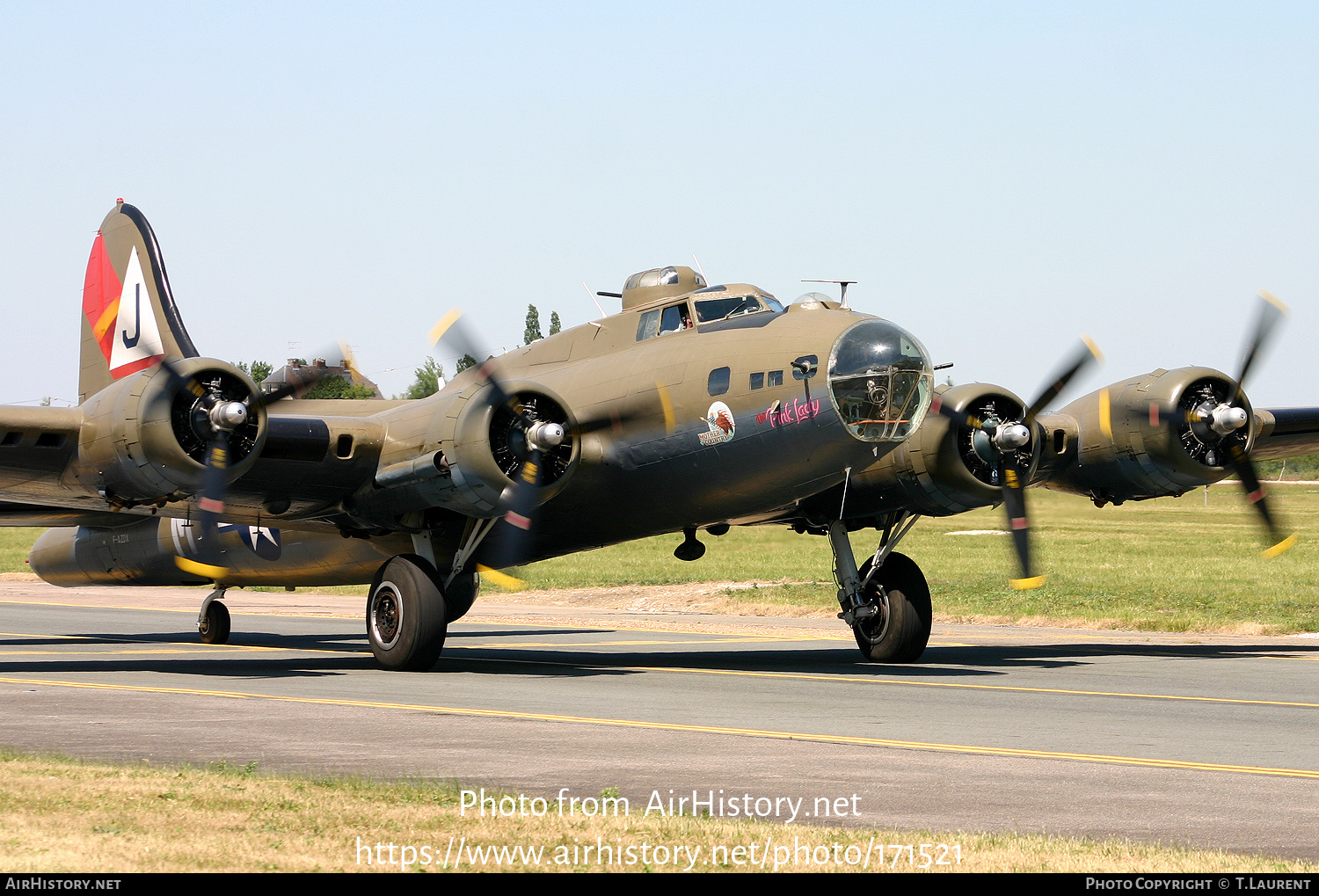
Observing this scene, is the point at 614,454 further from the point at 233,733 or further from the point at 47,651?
the point at 47,651

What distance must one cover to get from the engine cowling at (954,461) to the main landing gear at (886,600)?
34.1 inches

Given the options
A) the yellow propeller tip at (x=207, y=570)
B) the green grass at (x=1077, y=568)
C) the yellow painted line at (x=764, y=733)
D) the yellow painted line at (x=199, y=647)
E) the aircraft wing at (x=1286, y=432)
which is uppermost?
the aircraft wing at (x=1286, y=432)

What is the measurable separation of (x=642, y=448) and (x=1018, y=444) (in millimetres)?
5446

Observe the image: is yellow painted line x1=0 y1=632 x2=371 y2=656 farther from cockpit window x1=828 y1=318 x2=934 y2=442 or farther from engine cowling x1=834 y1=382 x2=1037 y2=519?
cockpit window x1=828 y1=318 x2=934 y2=442

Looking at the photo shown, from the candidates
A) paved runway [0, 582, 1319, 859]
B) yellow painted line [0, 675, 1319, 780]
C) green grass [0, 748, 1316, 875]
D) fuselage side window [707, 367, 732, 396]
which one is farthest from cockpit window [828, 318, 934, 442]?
green grass [0, 748, 1316, 875]

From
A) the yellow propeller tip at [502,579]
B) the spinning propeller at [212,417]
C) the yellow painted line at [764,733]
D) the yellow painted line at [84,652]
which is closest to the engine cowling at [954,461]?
the yellow propeller tip at [502,579]

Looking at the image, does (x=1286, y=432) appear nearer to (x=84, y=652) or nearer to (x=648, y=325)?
(x=648, y=325)

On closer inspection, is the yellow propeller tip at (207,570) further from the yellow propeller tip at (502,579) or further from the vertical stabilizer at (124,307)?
the yellow propeller tip at (502,579)

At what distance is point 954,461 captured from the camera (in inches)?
823

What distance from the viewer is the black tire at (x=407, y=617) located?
20484mm

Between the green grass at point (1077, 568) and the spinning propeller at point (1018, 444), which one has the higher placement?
the spinning propeller at point (1018, 444)

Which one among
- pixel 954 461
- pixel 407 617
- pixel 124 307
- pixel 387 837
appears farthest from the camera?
pixel 124 307

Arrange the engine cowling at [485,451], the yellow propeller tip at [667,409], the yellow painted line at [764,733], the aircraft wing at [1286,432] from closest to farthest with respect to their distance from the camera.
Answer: the yellow painted line at [764,733] → the engine cowling at [485,451] → the yellow propeller tip at [667,409] → the aircraft wing at [1286,432]

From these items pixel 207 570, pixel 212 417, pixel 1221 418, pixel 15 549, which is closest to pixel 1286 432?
pixel 1221 418
